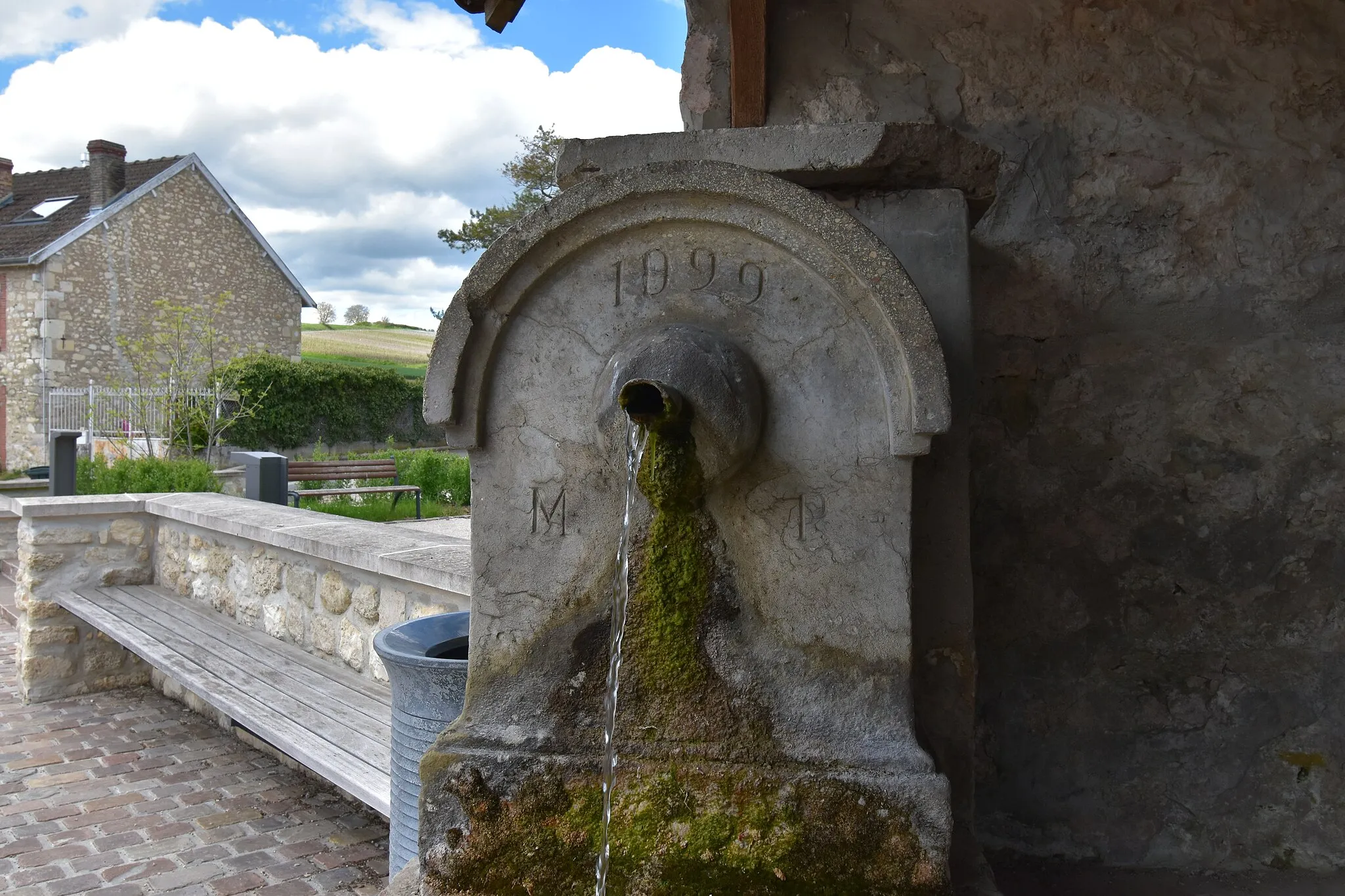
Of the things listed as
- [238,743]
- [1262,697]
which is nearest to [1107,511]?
[1262,697]

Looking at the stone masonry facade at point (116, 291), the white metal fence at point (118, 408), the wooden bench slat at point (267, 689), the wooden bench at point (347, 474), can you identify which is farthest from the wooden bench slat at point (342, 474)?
the stone masonry facade at point (116, 291)

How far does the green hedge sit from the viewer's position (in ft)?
51.9

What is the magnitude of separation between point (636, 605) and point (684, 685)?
6.2 inches

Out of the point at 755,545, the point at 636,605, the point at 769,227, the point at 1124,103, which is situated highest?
the point at 1124,103

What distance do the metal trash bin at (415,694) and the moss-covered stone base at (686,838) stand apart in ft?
1.98

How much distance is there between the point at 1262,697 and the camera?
1981 mm

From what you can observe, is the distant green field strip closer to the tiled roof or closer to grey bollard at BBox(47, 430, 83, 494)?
the tiled roof

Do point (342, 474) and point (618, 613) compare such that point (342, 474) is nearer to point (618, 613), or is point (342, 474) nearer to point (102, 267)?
point (618, 613)

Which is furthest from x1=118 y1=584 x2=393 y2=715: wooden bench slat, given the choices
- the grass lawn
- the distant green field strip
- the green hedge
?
the distant green field strip

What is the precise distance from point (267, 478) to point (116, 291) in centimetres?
1351

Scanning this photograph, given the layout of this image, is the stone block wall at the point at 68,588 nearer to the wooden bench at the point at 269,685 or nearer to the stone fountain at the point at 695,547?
the wooden bench at the point at 269,685

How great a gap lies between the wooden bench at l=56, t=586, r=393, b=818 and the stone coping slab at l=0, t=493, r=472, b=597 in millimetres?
460

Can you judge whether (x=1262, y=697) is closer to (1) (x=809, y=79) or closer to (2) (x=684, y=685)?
(2) (x=684, y=685)

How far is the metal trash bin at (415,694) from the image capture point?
227cm
